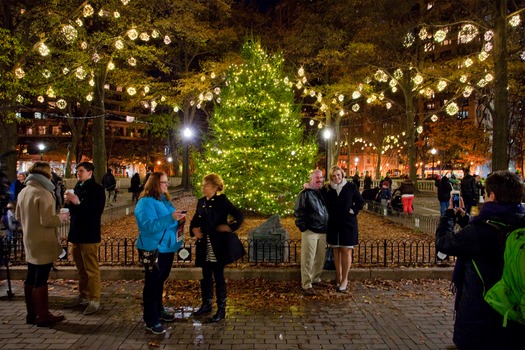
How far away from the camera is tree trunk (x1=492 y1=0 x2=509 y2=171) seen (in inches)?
484

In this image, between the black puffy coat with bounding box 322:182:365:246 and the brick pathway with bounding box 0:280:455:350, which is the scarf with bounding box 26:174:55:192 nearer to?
the brick pathway with bounding box 0:280:455:350

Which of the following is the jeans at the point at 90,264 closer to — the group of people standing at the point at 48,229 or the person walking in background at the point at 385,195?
the group of people standing at the point at 48,229

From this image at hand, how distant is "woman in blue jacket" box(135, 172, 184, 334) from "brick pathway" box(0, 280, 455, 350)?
0.40 m

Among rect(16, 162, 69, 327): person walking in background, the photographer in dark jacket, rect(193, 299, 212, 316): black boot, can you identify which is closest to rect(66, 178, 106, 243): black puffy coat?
rect(16, 162, 69, 327): person walking in background

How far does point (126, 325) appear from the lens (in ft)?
19.0

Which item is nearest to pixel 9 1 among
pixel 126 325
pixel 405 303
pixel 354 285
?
pixel 126 325

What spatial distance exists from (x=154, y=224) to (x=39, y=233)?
5.79 ft

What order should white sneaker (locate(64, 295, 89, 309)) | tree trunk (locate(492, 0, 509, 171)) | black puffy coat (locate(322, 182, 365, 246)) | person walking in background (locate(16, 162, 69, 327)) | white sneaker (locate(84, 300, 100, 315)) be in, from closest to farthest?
person walking in background (locate(16, 162, 69, 327)) → white sneaker (locate(84, 300, 100, 315)) → white sneaker (locate(64, 295, 89, 309)) → black puffy coat (locate(322, 182, 365, 246)) → tree trunk (locate(492, 0, 509, 171))

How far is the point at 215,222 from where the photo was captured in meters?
5.73

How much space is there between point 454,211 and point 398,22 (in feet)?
77.6

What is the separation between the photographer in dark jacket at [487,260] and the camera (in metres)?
2.93

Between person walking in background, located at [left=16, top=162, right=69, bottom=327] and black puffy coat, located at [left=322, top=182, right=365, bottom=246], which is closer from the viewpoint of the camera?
person walking in background, located at [left=16, top=162, right=69, bottom=327]

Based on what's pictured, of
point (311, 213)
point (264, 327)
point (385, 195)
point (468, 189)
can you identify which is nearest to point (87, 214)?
point (264, 327)

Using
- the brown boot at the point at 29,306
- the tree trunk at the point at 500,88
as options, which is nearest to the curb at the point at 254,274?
the brown boot at the point at 29,306
